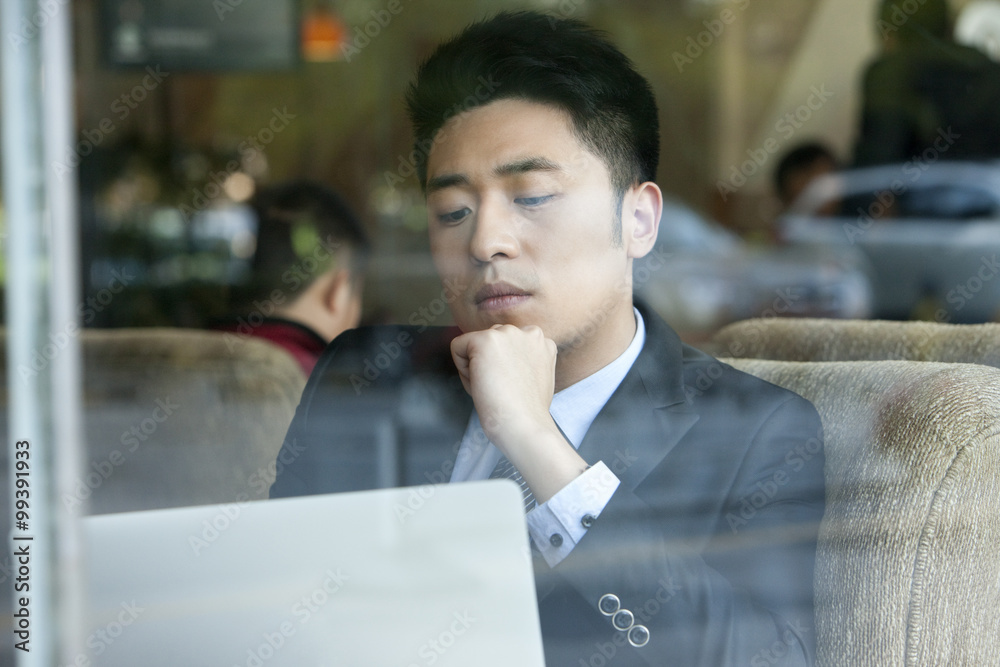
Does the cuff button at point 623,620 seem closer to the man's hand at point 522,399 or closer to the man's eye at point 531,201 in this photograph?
the man's hand at point 522,399

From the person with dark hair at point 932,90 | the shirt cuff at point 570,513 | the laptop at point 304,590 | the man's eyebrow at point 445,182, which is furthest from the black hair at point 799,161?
the laptop at point 304,590

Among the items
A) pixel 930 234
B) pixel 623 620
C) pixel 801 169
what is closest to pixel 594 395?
pixel 623 620

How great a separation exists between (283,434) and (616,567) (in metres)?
A: 0.62

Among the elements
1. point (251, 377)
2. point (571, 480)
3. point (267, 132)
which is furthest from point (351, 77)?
point (571, 480)

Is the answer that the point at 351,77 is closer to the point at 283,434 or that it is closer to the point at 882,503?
the point at 283,434

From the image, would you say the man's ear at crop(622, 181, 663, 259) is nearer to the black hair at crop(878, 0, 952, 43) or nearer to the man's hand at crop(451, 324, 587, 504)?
the man's hand at crop(451, 324, 587, 504)

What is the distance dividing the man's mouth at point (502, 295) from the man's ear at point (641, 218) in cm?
14

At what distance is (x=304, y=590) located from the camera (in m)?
0.79

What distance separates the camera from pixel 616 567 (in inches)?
34.5

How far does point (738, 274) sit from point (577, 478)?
430 centimetres

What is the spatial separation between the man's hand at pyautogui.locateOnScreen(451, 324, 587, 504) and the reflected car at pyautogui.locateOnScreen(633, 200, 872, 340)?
7.27 feet

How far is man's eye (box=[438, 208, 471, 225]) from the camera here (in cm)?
96

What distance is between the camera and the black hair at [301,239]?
2086 millimetres

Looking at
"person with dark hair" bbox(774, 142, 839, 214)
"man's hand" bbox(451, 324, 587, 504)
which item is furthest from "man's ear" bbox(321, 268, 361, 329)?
"person with dark hair" bbox(774, 142, 839, 214)
